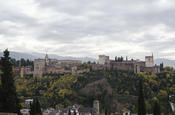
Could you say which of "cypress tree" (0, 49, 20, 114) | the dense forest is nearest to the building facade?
the dense forest

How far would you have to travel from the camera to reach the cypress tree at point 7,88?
13297 millimetres

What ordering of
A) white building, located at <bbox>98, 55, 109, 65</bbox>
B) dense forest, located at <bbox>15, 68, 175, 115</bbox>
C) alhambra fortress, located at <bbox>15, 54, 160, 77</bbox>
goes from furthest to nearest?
white building, located at <bbox>98, 55, 109, 65</bbox> < alhambra fortress, located at <bbox>15, 54, 160, 77</bbox> < dense forest, located at <bbox>15, 68, 175, 115</bbox>

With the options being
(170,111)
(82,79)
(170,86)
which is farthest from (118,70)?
(170,111)

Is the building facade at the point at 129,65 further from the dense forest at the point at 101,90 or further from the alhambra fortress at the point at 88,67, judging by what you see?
the dense forest at the point at 101,90

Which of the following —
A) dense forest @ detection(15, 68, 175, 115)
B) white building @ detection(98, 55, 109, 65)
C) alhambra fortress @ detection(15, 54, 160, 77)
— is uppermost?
white building @ detection(98, 55, 109, 65)

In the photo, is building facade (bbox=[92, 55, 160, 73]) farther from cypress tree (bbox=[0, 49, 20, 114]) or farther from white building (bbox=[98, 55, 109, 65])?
cypress tree (bbox=[0, 49, 20, 114])

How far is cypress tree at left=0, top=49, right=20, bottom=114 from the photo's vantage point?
43.6ft

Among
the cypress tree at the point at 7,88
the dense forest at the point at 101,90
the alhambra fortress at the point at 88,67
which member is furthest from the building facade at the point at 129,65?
the cypress tree at the point at 7,88

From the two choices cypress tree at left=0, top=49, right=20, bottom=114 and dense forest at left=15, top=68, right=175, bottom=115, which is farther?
dense forest at left=15, top=68, right=175, bottom=115

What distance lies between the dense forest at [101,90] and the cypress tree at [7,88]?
4591cm

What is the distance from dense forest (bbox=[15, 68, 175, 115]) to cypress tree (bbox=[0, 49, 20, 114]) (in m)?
45.9

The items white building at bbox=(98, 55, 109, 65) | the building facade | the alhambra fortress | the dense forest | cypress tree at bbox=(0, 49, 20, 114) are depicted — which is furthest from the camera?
white building at bbox=(98, 55, 109, 65)

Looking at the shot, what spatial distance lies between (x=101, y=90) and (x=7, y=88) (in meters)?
59.3

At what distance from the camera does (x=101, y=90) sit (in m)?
71.6
